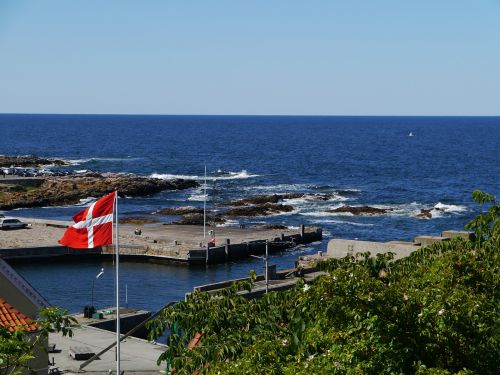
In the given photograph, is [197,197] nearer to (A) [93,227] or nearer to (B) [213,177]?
(B) [213,177]

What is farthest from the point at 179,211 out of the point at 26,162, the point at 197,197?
the point at 26,162

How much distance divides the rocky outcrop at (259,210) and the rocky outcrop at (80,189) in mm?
19001

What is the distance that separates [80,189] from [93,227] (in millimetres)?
87084

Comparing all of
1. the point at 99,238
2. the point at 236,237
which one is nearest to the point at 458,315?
the point at 99,238

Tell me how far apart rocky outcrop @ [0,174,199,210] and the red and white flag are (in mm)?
77659

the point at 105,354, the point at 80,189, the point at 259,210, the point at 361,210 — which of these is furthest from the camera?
the point at 80,189

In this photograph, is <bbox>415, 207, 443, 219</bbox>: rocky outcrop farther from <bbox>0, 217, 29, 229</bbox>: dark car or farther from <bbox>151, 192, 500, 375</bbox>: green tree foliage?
<bbox>151, 192, 500, 375</bbox>: green tree foliage

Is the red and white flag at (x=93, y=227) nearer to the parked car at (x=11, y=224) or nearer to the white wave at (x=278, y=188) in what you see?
the parked car at (x=11, y=224)

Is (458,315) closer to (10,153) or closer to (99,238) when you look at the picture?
(99,238)

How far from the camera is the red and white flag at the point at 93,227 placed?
22250 millimetres

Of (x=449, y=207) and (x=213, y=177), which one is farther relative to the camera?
(x=213, y=177)

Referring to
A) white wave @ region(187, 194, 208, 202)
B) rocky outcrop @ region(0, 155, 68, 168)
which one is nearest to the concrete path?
white wave @ region(187, 194, 208, 202)

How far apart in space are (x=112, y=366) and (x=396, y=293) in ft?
64.5

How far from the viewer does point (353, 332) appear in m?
12.5
